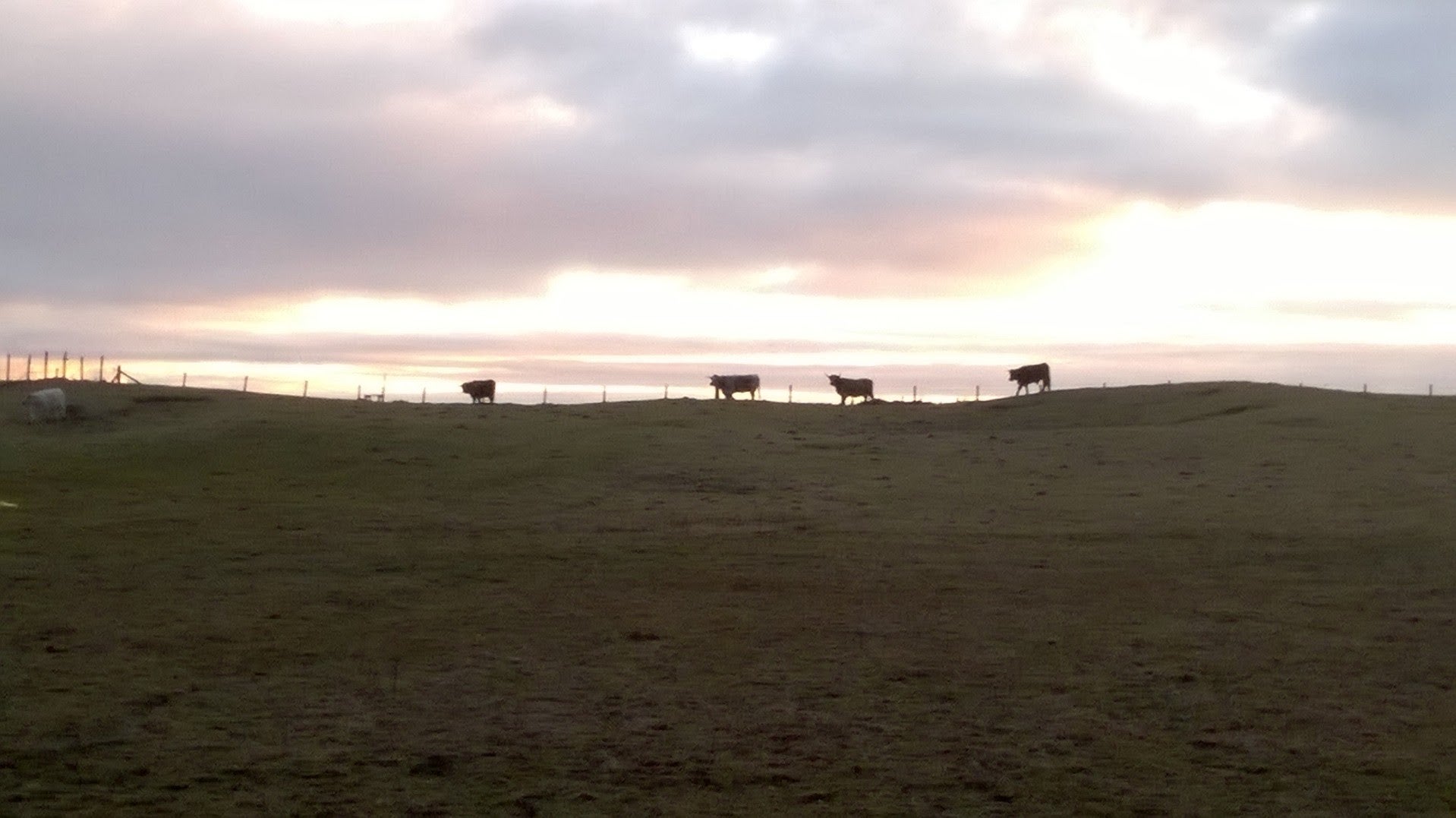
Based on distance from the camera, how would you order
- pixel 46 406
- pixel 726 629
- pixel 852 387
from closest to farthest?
pixel 726 629, pixel 46 406, pixel 852 387

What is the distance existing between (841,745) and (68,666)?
617 cm

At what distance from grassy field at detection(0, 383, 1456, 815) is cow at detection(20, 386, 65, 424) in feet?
18.9

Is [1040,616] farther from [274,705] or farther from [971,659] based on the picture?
[274,705]

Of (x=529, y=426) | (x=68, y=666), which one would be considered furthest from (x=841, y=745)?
(x=529, y=426)

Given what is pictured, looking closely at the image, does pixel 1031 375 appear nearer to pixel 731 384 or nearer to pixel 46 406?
pixel 731 384

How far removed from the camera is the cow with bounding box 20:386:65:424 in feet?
107

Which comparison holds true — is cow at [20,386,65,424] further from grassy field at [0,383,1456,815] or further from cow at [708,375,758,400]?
cow at [708,375,758,400]

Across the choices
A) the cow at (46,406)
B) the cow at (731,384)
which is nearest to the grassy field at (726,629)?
the cow at (46,406)

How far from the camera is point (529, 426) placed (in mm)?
32594

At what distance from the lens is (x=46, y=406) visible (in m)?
32.7

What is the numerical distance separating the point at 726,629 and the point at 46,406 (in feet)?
77.4

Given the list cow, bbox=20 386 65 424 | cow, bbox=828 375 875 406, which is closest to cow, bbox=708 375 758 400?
cow, bbox=828 375 875 406

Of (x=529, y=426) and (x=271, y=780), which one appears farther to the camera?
(x=529, y=426)

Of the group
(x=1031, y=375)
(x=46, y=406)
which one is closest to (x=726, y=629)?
(x=46, y=406)
